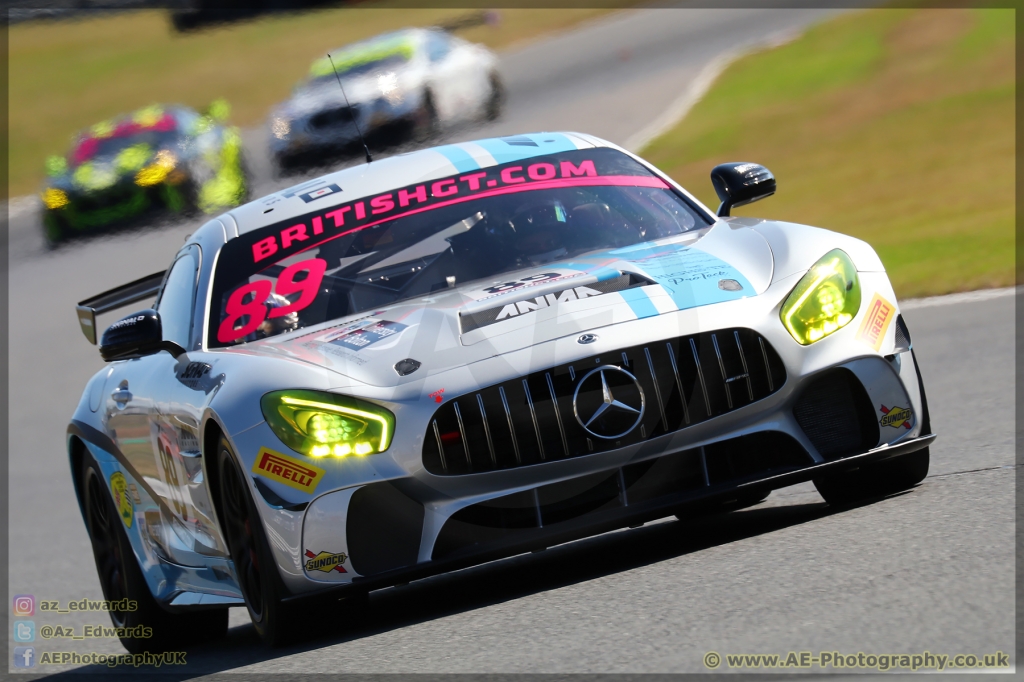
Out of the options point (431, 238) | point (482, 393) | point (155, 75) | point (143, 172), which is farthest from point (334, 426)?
point (155, 75)

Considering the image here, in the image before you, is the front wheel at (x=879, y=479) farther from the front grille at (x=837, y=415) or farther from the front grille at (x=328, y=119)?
the front grille at (x=328, y=119)

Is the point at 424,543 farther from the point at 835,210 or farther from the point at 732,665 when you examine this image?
the point at 835,210

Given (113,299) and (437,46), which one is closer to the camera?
(113,299)

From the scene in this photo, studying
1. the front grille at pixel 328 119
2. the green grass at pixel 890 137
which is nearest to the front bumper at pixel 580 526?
the green grass at pixel 890 137

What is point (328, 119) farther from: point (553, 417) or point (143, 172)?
point (553, 417)

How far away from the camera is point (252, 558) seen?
4445 millimetres

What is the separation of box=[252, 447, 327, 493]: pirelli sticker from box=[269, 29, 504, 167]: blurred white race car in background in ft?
36.5

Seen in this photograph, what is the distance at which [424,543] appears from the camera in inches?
165

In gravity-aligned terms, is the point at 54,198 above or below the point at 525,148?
below

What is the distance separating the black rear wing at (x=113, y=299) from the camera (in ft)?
20.4

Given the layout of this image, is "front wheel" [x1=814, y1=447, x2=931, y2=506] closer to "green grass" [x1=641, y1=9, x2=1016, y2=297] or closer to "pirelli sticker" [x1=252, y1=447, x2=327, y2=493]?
"pirelli sticker" [x1=252, y1=447, x2=327, y2=493]

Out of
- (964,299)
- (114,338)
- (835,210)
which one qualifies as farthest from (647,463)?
(835,210)

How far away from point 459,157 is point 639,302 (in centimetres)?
169

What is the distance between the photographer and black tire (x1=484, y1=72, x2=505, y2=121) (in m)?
22.0
